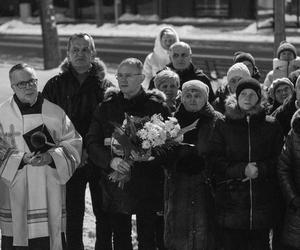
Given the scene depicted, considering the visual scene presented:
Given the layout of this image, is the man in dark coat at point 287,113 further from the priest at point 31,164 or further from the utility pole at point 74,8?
the utility pole at point 74,8

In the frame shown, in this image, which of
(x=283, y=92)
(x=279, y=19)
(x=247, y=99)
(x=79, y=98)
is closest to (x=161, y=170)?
(x=247, y=99)

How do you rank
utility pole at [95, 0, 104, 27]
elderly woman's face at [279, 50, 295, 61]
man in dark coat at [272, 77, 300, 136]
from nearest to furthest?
man in dark coat at [272, 77, 300, 136], elderly woman's face at [279, 50, 295, 61], utility pole at [95, 0, 104, 27]

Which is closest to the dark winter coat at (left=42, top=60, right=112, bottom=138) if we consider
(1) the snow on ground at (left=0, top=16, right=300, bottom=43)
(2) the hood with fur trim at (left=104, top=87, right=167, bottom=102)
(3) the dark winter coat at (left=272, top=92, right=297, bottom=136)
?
(2) the hood with fur trim at (left=104, top=87, right=167, bottom=102)

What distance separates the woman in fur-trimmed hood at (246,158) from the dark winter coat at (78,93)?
4.27ft

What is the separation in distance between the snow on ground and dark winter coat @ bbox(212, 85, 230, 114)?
1926 cm

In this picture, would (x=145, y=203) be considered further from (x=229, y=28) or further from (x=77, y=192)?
(x=229, y=28)

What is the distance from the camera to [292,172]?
5793mm

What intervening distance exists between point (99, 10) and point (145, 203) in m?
32.1

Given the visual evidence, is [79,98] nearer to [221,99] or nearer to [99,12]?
[221,99]

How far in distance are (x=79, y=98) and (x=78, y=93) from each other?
46mm

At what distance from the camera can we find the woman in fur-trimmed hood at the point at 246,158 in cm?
584

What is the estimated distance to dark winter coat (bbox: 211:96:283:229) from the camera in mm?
5836

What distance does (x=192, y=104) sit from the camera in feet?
20.1

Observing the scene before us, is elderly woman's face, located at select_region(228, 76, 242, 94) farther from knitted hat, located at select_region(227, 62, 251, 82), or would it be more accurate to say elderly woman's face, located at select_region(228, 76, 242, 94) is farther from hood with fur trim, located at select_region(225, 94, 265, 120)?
hood with fur trim, located at select_region(225, 94, 265, 120)
